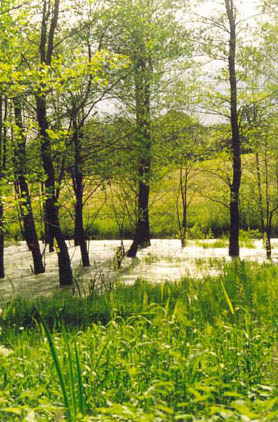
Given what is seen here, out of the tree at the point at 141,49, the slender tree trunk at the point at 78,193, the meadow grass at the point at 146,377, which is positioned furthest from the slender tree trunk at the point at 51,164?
the meadow grass at the point at 146,377

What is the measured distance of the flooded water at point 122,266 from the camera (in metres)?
11.5

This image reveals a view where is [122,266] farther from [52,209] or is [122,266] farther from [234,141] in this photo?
[234,141]

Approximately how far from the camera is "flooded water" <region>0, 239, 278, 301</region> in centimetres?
1145

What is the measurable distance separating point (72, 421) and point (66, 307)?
18.6 ft

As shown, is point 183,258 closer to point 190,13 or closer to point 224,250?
point 224,250

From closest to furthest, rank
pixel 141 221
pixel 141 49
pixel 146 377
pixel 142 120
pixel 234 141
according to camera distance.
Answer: pixel 146 377 → pixel 142 120 → pixel 141 49 → pixel 234 141 → pixel 141 221

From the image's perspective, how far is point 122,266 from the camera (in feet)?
45.9

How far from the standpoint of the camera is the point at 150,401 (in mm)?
3715

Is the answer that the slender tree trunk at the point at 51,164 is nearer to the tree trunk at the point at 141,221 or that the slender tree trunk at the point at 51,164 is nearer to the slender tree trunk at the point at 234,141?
the tree trunk at the point at 141,221

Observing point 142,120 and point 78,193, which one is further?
point 142,120

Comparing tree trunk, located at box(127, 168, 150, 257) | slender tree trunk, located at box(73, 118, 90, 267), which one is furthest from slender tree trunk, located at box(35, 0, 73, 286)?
tree trunk, located at box(127, 168, 150, 257)

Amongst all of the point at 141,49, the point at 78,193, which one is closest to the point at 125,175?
the point at 78,193

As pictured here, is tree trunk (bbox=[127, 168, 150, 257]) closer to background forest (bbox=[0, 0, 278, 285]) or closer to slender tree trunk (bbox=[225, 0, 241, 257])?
background forest (bbox=[0, 0, 278, 285])

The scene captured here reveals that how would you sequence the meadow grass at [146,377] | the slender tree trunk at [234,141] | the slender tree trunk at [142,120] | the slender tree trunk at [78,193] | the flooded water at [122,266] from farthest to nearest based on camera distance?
1. the slender tree trunk at [234,141]
2. the slender tree trunk at [142,120]
3. the slender tree trunk at [78,193]
4. the flooded water at [122,266]
5. the meadow grass at [146,377]
